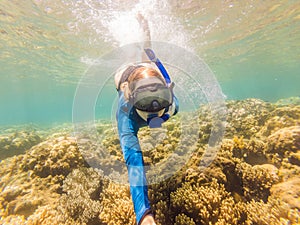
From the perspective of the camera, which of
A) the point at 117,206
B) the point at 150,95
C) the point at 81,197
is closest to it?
the point at 150,95

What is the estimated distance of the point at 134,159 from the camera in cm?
221

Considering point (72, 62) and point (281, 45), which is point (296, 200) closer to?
point (72, 62)

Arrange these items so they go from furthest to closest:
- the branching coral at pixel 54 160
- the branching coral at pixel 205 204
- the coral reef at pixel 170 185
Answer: the branching coral at pixel 54 160, the coral reef at pixel 170 185, the branching coral at pixel 205 204

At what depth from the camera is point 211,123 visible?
23.1 feet

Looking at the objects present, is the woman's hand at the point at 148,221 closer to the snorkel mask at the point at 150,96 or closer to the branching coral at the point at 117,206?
the snorkel mask at the point at 150,96

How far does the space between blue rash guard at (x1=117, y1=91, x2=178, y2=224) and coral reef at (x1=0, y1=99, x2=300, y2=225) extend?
1477 mm

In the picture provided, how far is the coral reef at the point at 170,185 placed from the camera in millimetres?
3059

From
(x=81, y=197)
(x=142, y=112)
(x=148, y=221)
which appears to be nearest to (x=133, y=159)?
(x=142, y=112)

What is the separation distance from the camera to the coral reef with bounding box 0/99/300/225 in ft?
10.0

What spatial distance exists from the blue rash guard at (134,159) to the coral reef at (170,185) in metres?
1.48

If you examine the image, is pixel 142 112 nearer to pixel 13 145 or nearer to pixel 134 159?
pixel 134 159

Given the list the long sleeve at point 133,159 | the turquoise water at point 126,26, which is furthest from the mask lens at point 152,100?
the turquoise water at point 126,26

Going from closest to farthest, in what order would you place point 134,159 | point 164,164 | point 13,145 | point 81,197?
point 134,159, point 81,197, point 164,164, point 13,145

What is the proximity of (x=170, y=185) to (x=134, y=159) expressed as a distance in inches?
70.6
